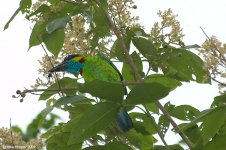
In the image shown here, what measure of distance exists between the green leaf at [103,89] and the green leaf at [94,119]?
0.11ft

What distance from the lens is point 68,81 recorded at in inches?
110

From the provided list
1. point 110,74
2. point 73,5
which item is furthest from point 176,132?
point 110,74

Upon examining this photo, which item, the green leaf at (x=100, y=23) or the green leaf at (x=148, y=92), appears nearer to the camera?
the green leaf at (x=148, y=92)

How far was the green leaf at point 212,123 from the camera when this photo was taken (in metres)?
2.03

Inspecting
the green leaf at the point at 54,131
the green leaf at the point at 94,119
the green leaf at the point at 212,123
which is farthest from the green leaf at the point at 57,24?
the green leaf at the point at 212,123

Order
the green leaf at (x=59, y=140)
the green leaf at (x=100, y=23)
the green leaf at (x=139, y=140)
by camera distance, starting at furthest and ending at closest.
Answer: the green leaf at (x=100, y=23) → the green leaf at (x=139, y=140) → the green leaf at (x=59, y=140)

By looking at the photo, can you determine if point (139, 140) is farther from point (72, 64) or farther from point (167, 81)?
point (72, 64)

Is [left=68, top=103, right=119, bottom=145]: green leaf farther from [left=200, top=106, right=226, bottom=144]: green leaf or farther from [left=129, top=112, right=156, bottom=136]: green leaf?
[left=129, top=112, right=156, bottom=136]: green leaf

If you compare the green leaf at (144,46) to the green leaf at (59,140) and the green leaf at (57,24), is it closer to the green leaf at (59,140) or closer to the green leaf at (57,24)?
the green leaf at (57,24)

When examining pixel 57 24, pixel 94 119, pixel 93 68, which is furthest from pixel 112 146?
pixel 93 68

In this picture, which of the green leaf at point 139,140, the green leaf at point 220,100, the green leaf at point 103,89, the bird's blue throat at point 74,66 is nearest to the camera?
the green leaf at point 103,89

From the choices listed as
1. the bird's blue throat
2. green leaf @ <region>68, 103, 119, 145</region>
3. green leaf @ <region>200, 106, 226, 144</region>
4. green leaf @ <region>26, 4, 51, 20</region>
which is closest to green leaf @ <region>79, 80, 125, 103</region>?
green leaf @ <region>68, 103, 119, 145</region>

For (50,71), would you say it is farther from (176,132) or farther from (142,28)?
(176,132)

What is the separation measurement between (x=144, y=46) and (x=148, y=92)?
754 mm
